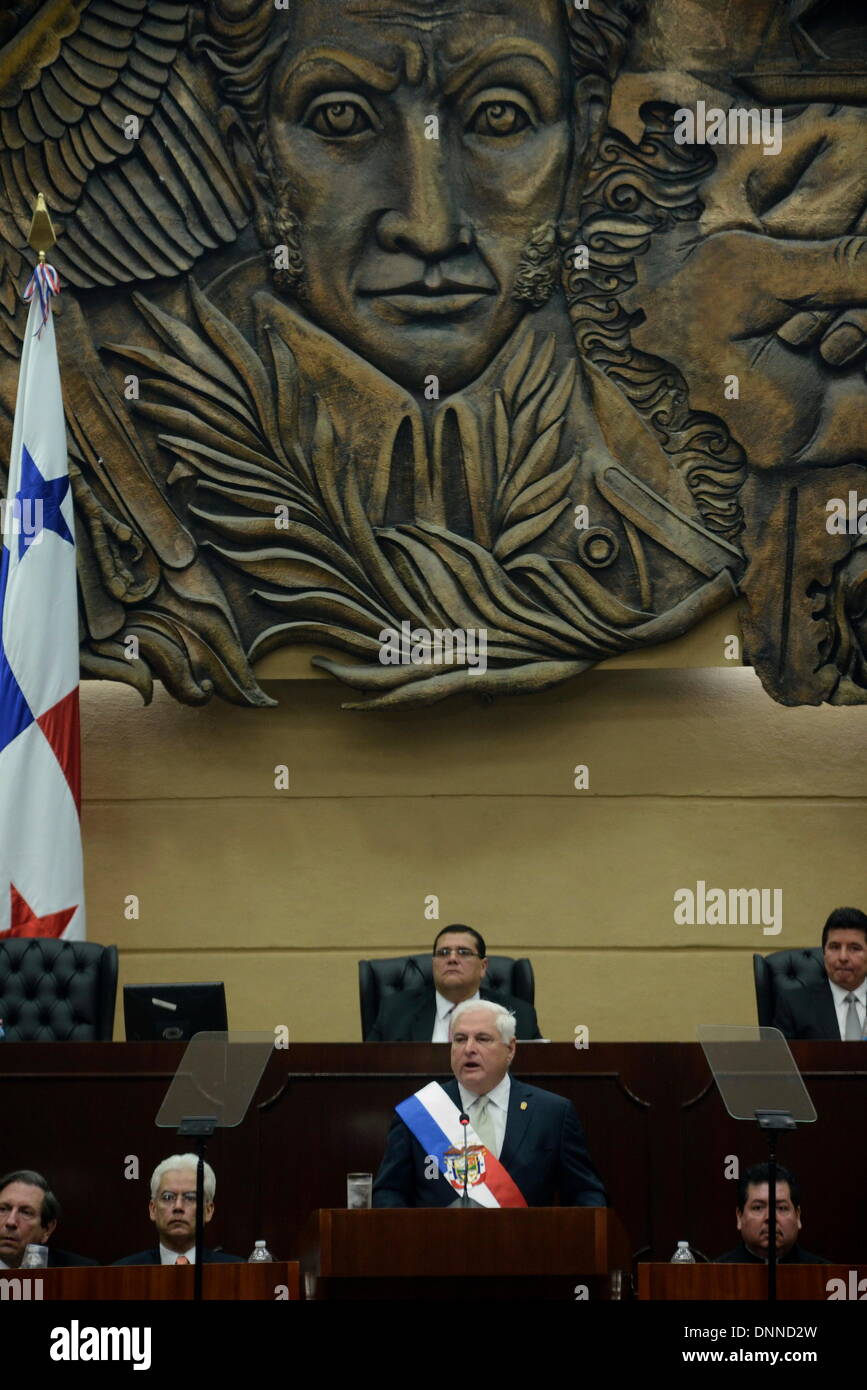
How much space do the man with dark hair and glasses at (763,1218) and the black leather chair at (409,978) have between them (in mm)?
1755

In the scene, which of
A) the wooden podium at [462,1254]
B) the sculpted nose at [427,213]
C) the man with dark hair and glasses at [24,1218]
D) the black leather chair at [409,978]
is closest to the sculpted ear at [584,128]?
the sculpted nose at [427,213]

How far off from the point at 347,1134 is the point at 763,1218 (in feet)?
4.75

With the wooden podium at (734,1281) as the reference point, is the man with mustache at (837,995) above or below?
above

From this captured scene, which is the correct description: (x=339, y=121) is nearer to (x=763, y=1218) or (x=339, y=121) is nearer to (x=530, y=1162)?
(x=530, y=1162)

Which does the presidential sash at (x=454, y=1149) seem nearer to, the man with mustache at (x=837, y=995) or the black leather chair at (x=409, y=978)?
the black leather chair at (x=409, y=978)

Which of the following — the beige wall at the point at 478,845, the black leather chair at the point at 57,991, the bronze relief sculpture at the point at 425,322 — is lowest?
the black leather chair at the point at 57,991

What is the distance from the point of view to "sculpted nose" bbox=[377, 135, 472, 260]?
24.9 feet

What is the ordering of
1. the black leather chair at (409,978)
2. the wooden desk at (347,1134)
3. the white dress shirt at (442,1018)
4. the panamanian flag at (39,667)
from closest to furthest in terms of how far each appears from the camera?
1. the wooden desk at (347,1134)
2. the white dress shirt at (442,1018)
3. the black leather chair at (409,978)
4. the panamanian flag at (39,667)

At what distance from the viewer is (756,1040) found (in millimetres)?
3912

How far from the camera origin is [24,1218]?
185 inches

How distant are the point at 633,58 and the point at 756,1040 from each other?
16.6 ft

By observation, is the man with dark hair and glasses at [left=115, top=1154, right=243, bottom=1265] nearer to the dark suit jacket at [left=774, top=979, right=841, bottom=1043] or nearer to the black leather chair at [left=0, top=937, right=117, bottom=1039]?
the black leather chair at [left=0, top=937, right=117, bottom=1039]

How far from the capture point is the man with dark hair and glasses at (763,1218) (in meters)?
4.61
